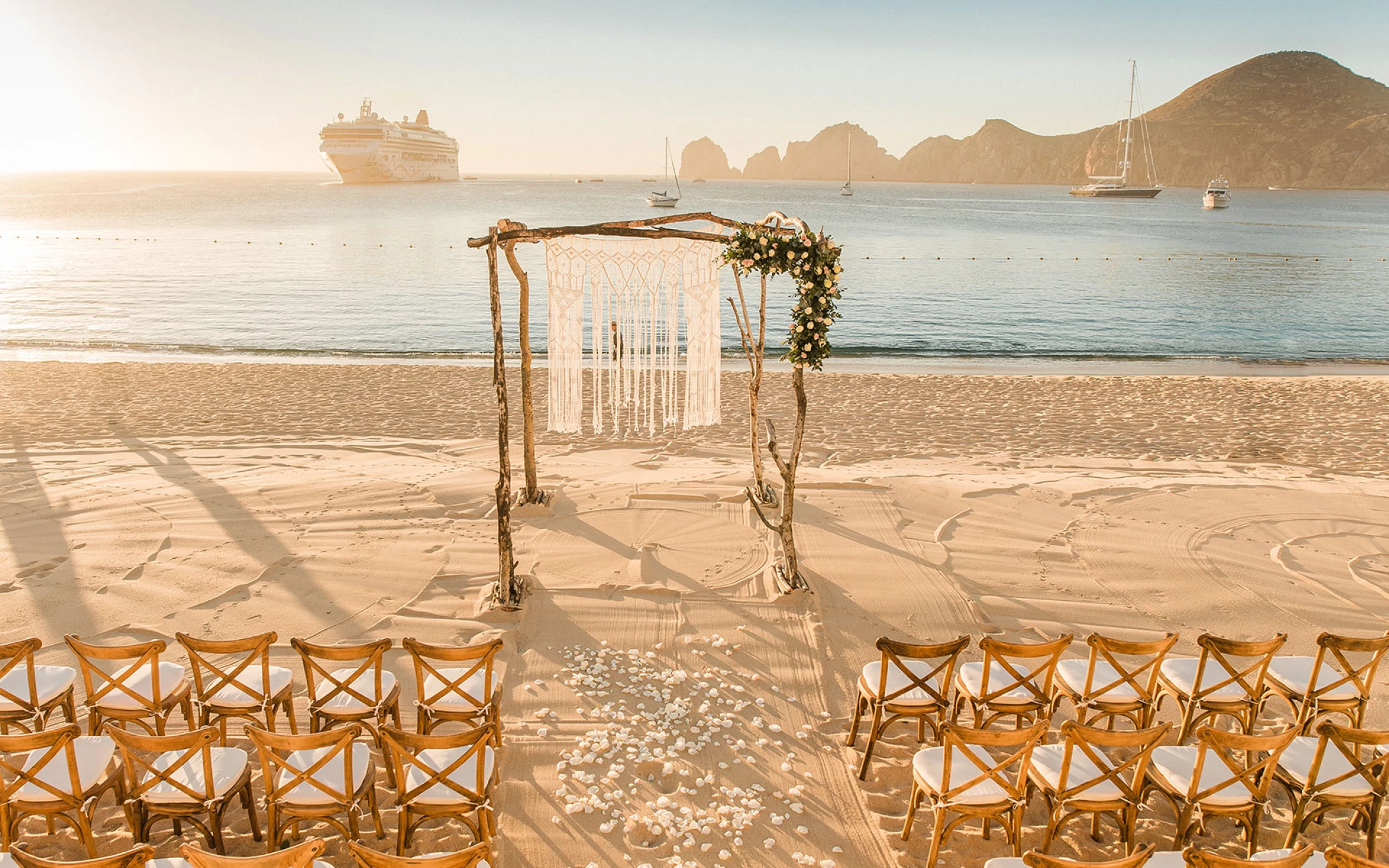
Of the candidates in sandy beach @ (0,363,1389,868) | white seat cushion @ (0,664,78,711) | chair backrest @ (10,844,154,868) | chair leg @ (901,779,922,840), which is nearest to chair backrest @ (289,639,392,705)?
sandy beach @ (0,363,1389,868)

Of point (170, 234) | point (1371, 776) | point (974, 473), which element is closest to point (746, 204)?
point (170, 234)

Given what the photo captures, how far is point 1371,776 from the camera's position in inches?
164

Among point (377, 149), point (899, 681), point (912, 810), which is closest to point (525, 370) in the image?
point (899, 681)

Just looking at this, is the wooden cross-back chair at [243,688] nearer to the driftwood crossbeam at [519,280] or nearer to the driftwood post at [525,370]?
the driftwood crossbeam at [519,280]

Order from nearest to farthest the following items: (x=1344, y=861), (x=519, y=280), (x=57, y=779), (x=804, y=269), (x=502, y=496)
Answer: (x=1344, y=861)
(x=57, y=779)
(x=804, y=269)
(x=502, y=496)
(x=519, y=280)

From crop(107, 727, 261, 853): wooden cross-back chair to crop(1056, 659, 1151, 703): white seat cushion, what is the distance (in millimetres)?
4683

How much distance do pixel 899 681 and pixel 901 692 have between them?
43cm

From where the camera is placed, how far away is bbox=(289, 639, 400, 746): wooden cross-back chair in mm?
4434

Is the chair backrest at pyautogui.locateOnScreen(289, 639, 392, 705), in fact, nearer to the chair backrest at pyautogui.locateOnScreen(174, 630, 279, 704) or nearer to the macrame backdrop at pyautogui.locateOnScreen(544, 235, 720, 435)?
the chair backrest at pyautogui.locateOnScreen(174, 630, 279, 704)

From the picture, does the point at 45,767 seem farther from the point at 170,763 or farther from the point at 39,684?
the point at 39,684

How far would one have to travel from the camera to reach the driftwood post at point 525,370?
715 centimetres

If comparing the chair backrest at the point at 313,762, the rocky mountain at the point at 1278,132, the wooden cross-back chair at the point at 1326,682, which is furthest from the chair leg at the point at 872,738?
the rocky mountain at the point at 1278,132

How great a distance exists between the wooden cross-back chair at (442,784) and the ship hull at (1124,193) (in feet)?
464

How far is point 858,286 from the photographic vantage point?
1464 inches
